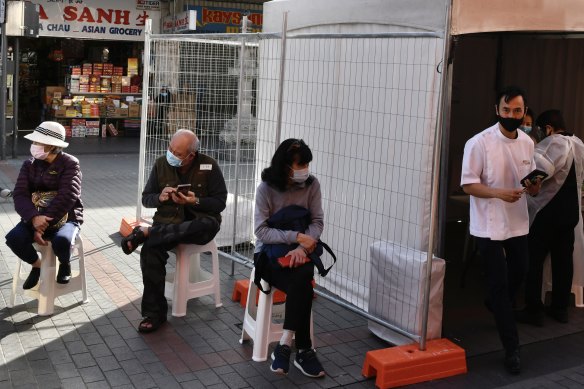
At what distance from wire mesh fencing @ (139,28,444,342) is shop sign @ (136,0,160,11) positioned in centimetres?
1057

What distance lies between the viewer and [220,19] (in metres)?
18.3

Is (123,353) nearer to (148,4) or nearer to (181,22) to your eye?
(181,22)

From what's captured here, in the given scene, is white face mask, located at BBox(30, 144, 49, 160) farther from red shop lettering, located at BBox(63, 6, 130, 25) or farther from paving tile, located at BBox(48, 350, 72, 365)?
red shop lettering, located at BBox(63, 6, 130, 25)

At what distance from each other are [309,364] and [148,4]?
1480 centimetres

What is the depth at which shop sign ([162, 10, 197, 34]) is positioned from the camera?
51.2ft

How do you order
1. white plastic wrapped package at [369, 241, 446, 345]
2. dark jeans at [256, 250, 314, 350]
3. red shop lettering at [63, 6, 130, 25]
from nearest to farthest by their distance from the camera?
dark jeans at [256, 250, 314, 350] < white plastic wrapped package at [369, 241, 446, 345] < red shop lettering at [63, 6, 130, 25]

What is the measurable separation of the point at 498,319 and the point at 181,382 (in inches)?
83.2

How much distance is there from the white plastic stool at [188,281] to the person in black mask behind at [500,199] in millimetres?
2128

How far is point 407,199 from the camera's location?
215 inches

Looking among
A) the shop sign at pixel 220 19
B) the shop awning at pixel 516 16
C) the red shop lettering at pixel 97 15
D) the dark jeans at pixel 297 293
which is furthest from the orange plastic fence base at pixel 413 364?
A: the red shop lettering at pixel 97 15

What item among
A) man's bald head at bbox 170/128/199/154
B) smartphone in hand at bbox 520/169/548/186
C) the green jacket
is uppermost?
man's bald head at bbox 170/128/199/154

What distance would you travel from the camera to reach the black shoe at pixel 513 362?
4898 mm

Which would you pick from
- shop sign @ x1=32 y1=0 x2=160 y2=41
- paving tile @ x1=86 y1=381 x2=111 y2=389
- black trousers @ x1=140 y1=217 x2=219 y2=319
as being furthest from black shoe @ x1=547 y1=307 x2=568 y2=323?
shop sign @ x1=32 y1=0 x2=160 y2=41

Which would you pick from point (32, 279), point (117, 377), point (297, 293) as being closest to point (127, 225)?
point (32, 279)
